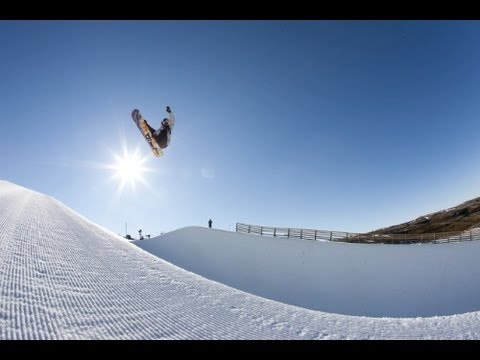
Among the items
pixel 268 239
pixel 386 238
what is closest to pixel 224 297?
pixel 268 239

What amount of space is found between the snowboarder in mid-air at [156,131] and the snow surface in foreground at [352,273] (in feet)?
24.4

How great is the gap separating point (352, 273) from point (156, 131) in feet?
46.0

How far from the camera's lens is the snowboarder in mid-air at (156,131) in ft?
54.4

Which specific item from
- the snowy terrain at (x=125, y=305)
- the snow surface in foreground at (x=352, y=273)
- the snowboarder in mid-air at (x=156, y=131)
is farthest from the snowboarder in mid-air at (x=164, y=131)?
the snowy terrain at (x=125, y=305)

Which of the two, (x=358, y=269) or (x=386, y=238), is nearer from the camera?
(x=358, y=269)

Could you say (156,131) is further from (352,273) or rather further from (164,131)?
(352,273)

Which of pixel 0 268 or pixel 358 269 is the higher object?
pixel 0 268

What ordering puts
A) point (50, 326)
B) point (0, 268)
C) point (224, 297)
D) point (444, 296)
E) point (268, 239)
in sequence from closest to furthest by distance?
point (50, 326), point (0, 268), point (224, 297), point (444, 296), point (268, 239)

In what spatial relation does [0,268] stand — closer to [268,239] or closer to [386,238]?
[268,239]

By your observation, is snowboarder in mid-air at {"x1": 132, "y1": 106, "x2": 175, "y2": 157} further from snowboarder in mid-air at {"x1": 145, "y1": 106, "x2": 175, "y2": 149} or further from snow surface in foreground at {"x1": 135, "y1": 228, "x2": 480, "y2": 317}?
snow surface in foreground at {"x1": 135, "y1": 228, "x2": 480, "y2": 317}

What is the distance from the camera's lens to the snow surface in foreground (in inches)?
536

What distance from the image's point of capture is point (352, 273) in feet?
49.9
